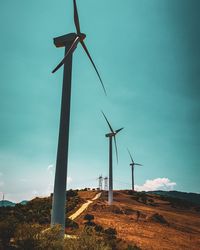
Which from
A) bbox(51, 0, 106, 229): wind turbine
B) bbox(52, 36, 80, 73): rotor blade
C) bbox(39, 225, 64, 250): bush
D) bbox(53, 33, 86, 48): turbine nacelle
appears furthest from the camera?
bbox(53, 33, 86, 48): turbine nacelle

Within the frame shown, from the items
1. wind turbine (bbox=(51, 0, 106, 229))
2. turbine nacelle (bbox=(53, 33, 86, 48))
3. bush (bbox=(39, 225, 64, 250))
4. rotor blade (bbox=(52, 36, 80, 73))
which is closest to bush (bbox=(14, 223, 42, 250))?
bush (bbox=(39, 225, 64, 250))

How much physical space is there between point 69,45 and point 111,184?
1521 inches

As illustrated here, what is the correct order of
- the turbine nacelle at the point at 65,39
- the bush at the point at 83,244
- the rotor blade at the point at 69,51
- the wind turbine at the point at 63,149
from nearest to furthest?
the bush at the point at 83,244, the wind turbine at the point at 63,149, the rotor blade at the point at 69,51, the turbine nacelle at the point at 65,39

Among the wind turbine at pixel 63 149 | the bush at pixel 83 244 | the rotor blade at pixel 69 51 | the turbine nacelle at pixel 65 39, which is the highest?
the turbine nacelle at pixel 65 39

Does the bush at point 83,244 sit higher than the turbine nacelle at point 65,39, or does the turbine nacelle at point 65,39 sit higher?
the turbine nacelle at point 65,39

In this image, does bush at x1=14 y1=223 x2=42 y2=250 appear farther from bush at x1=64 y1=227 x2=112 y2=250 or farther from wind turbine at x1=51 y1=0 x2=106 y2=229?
wind turbine at x1=51 y1=0 x2=106 y2=229

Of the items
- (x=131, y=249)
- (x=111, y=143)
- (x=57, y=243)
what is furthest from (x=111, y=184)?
(x=57, y=243)

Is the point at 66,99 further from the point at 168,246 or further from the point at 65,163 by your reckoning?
the point at 168,246

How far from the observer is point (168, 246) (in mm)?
28219

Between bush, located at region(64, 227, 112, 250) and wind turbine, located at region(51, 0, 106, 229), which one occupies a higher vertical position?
wind turbine, located at region(51, 0, 106, 229)

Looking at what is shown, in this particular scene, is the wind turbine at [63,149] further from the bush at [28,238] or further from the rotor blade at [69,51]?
the bush at [28,238]

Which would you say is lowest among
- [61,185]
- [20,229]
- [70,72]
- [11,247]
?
[11,247]

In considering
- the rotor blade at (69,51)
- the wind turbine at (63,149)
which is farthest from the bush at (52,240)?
the rotor blade at (69,51)

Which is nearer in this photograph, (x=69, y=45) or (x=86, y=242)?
(x=86, y=242)
